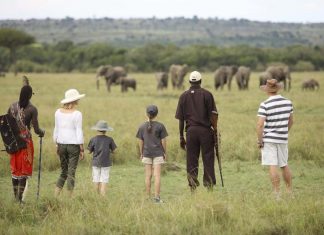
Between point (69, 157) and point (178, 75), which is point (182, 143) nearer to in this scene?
point (69, 157)

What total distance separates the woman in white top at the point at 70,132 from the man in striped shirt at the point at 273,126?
8.15 ft

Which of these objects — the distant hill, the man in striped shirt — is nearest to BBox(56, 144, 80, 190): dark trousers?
the man in striped shirt

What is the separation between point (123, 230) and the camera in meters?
7.15

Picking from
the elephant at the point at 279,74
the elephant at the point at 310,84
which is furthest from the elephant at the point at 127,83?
the elephant at the point at 310,84

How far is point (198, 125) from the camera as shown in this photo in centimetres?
915

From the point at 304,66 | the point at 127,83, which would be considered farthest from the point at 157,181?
the point at 304,66

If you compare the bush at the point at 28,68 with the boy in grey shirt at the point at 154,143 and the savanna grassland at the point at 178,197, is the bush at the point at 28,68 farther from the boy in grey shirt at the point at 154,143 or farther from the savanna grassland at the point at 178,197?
the boy in grey shirt at the point at 154,143

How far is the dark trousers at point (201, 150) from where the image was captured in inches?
359

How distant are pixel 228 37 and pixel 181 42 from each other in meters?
17.9

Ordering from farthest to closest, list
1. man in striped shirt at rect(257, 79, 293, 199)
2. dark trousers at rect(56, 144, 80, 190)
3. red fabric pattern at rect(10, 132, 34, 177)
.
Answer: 1. dark trousers at rect(56, 144, 80, 190)
2. red fabric pattern at rect(10, 132, 34, 177)
3. man in striped shirt at rect(257, 79, 293, 199)

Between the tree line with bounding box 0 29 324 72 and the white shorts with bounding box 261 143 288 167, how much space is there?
53.1 metres

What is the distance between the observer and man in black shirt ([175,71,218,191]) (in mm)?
9102

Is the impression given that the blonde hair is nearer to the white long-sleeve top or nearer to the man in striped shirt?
the white long-sleeve top

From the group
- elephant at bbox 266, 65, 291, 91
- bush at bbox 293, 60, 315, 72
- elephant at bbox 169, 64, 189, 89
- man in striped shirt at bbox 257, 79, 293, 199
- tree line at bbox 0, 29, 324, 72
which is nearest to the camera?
man in striped shirt at bbox 257, 79, 293, 199
